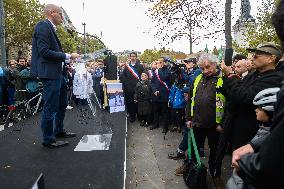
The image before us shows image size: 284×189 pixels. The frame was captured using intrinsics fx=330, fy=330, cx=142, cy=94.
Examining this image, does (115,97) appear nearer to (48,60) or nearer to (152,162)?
(152,162)

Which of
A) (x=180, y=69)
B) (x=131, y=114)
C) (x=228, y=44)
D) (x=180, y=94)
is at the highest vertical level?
(x=228, y=44)

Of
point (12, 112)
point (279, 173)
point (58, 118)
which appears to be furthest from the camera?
point (12, 112)

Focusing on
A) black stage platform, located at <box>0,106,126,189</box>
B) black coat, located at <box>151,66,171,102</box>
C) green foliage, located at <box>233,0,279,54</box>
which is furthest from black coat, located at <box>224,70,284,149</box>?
green foliage, located at <box>233,0,279,54</box>

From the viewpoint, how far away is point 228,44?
10.7 m

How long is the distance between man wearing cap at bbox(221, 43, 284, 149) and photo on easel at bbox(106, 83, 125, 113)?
5091 mm

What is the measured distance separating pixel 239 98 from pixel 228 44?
296 inches

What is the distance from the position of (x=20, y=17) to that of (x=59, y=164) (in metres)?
24.2

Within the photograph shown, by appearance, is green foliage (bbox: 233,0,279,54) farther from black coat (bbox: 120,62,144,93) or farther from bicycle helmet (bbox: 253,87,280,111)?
bicycle helmet (bbox: 253,87,280,111)

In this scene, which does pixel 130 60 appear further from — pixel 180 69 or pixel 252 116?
pixel 252 116

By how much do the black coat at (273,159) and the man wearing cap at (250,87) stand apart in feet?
6.75

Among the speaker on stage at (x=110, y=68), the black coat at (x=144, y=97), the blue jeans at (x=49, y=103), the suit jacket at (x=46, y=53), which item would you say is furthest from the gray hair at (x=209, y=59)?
the speaker on stage at (x=110, y=68)

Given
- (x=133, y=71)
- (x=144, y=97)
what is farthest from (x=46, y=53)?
(x=133, y=71)

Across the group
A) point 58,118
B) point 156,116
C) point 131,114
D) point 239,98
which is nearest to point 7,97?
point 131,114

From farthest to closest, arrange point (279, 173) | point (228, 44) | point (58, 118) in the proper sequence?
point (228, 44) < point (58, 118) < point (279, 173)
